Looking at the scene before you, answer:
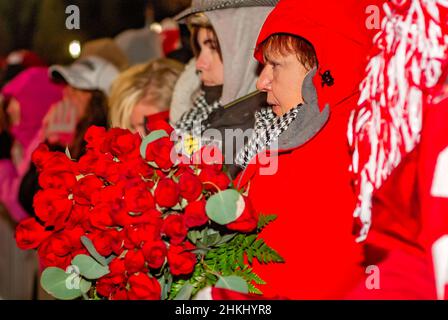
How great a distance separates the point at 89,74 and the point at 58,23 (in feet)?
5.20

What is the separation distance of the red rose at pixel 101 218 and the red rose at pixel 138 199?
52 mm

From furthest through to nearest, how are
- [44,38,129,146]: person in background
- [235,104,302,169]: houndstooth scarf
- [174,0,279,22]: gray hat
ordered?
[44,38,129,146]: person in background < [174,0,279,22]: gray hat < [235,104,302,169]: houndstooth scarf

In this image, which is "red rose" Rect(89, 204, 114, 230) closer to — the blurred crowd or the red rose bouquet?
the red rose bouquet

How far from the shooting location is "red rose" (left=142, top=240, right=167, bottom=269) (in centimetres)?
181

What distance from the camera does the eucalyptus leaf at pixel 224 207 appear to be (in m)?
1.83

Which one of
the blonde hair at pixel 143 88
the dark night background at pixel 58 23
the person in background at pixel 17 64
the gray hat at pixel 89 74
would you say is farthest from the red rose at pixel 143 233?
the dark night background at pixel 58 23

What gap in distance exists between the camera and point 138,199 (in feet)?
6.02

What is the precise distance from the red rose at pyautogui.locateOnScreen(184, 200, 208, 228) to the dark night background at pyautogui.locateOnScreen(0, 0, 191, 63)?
135 inches

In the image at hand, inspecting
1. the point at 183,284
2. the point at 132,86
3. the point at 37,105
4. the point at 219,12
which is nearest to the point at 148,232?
the point at 183,284

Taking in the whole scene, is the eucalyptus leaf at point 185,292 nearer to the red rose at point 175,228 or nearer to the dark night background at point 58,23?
the red rose at point 175,228

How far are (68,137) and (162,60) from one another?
598 mm

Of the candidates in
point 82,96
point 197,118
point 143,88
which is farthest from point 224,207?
point 82,96

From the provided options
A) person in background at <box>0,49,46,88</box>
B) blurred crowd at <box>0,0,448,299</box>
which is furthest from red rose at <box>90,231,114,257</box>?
person in background at <box>0,49,46,88</box>
